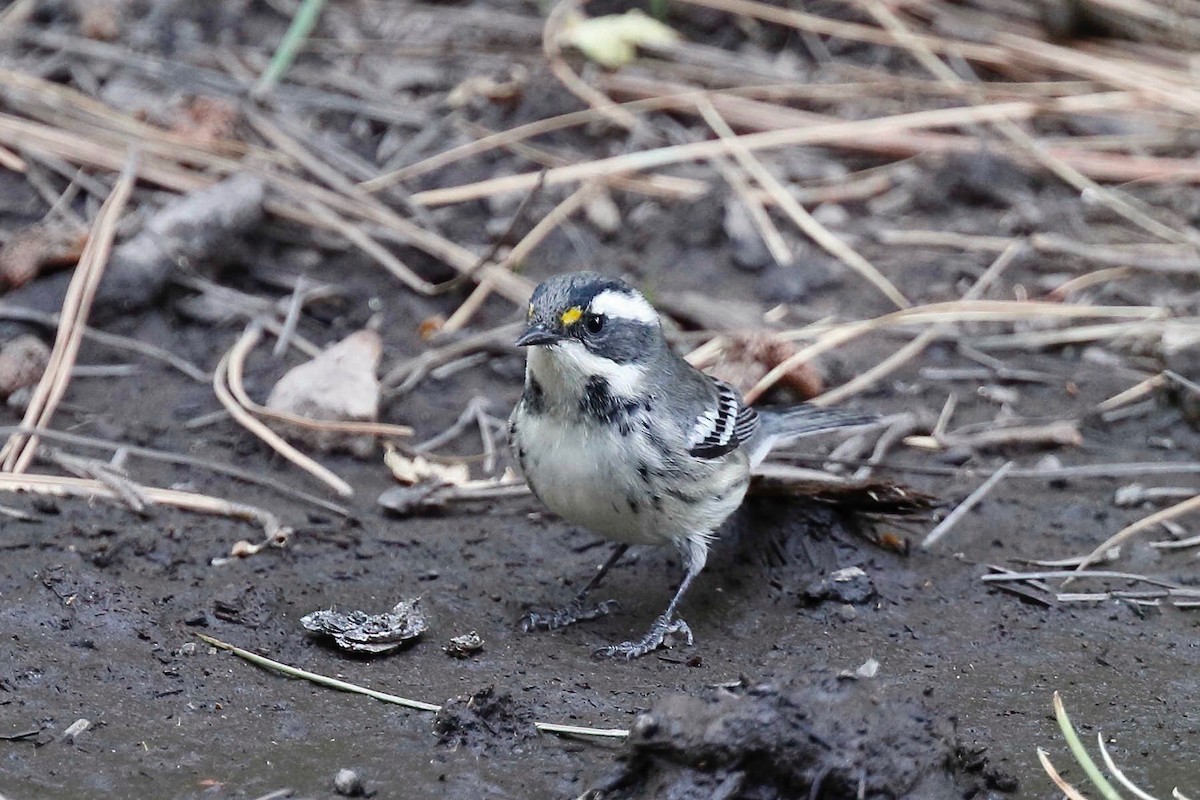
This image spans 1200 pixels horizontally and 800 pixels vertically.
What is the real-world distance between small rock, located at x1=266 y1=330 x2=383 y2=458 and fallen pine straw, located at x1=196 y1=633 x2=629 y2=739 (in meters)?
1.56

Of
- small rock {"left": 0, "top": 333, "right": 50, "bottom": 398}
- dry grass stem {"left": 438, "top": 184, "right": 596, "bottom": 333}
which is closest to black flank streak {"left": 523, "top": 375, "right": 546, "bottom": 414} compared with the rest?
dry grass stem {"left": 438, "top": 184, "right": 596, "bottom": 333}

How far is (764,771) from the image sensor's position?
9.95ft

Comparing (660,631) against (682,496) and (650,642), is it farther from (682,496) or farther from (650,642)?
(682,496)

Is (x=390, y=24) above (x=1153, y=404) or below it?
above

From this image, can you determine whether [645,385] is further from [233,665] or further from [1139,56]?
[1139,56]

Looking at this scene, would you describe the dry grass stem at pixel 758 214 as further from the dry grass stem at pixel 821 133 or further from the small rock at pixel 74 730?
the small rock at pixel 74 730

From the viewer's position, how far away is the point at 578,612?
15.1 feet

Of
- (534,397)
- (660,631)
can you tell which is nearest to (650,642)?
(660,631)

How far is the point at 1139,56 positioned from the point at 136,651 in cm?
678

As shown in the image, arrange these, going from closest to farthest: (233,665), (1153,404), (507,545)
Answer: (233,665) < (507,545) < (1153,404)

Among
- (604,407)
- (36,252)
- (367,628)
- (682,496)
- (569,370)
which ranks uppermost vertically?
(569,370)

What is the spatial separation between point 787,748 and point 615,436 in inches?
61.0

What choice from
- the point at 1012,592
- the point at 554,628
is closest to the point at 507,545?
the point at 554,628

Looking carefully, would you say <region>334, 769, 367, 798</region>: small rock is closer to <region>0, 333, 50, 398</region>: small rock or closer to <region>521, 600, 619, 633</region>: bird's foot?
<region>521, 600, 619, 633</region>: bird's foot
